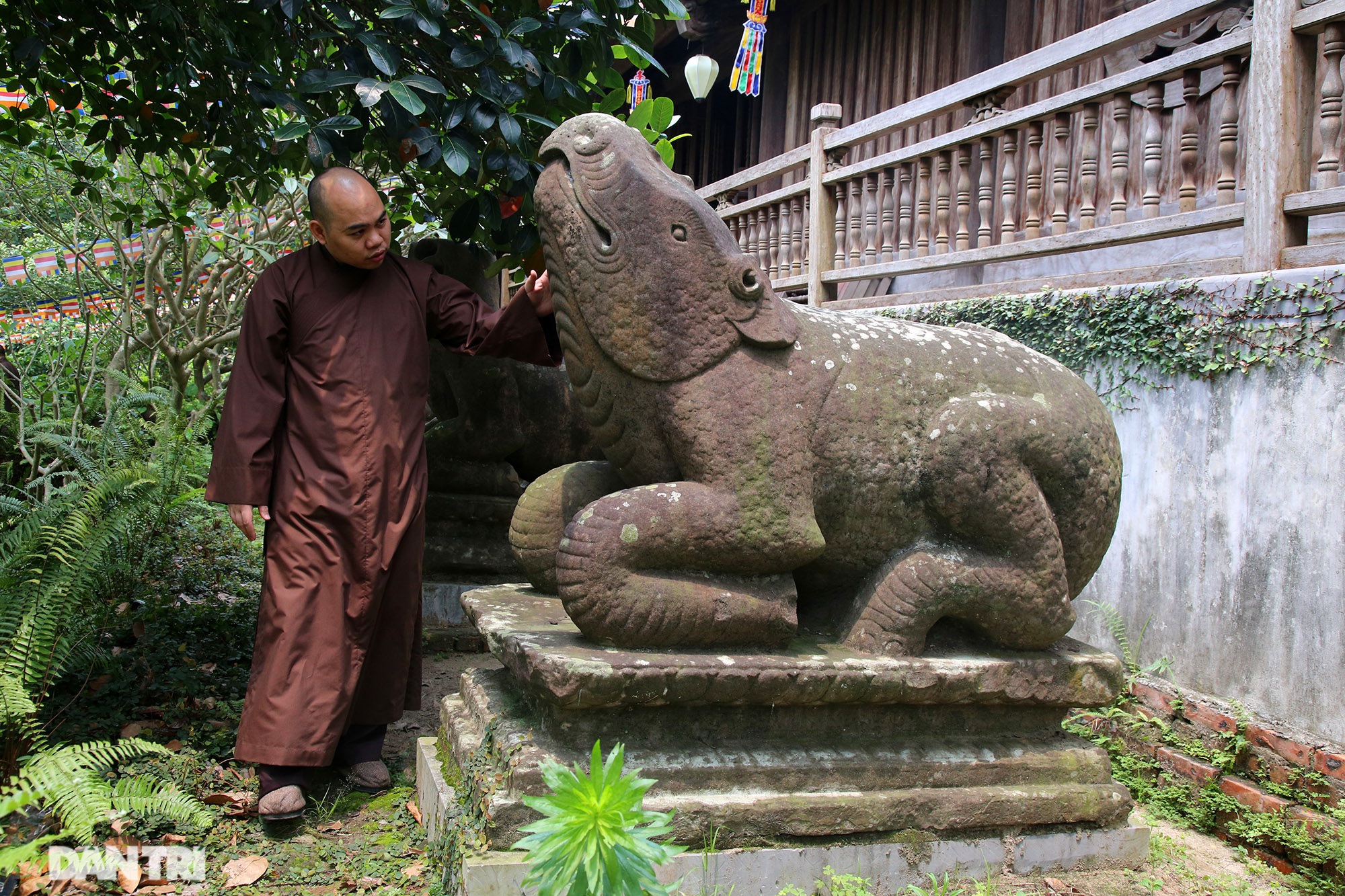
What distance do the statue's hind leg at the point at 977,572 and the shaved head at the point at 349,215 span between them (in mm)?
1715

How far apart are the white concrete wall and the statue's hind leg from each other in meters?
1.29

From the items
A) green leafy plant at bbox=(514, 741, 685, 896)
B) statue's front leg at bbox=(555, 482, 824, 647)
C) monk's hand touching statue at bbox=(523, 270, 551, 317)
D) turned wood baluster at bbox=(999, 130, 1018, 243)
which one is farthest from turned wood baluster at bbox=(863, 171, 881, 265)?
green leafy plant at bbox=(514, 741, 685, 896)

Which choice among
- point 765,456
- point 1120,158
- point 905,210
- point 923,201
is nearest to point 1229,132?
point 1120,158

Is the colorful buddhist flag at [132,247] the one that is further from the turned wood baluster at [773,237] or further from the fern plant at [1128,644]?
the fern plant at [1128,644]

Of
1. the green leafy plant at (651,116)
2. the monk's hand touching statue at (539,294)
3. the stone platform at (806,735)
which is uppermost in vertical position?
the green leafy plant at (651,116)

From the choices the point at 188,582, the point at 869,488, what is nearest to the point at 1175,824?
the point at 869,488

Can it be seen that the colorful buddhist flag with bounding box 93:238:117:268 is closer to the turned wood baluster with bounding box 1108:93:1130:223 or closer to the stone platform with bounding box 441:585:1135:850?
the stone platform with bounding box 441:585:1135:850

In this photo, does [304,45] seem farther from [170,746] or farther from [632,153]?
[170,746]

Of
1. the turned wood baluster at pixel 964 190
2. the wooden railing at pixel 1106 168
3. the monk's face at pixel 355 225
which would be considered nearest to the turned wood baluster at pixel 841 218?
the wooden railing at pixel 1106 168

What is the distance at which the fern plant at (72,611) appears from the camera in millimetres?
2162

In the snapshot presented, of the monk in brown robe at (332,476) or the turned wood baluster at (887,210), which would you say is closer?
the monk in brown robe at (332,476)

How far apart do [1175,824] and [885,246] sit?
356cm

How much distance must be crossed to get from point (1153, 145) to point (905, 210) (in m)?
1.62

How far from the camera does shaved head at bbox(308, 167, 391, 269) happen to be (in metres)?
2.76
